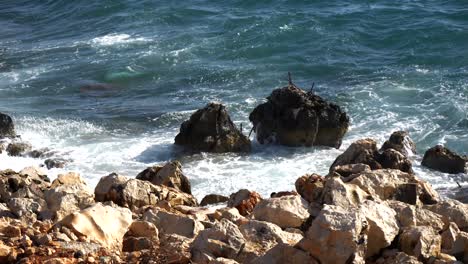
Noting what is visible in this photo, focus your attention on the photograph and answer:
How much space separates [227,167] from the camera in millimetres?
23172

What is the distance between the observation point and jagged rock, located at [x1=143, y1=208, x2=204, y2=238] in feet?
38.1

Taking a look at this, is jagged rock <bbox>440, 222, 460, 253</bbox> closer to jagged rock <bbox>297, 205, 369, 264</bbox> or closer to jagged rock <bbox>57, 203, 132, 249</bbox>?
jagged rock <bbox>297, 205, 369, 264</bbox>

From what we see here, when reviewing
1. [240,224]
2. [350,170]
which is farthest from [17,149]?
[240,224]

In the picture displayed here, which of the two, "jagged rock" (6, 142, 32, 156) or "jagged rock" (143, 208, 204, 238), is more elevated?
"jagged rock" (143, 208, 204, 238)

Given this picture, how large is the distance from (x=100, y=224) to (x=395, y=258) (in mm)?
4051

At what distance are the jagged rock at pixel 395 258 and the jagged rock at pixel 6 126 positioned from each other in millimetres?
18491

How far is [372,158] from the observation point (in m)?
19.7

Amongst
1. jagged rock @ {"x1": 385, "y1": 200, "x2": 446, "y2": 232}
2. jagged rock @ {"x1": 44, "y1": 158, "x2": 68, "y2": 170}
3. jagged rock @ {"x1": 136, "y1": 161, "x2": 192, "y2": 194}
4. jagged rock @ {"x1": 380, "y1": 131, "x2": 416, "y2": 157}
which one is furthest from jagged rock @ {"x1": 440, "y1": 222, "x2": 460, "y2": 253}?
jagged rock @ {"x1": 44, "y1": 158, "x2": 68, "y2": 170}

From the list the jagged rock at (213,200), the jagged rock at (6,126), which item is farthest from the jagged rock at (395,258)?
the jagged rock at (6,126)

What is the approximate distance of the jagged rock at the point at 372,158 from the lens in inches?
772

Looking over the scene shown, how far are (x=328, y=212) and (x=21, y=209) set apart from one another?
229 inches

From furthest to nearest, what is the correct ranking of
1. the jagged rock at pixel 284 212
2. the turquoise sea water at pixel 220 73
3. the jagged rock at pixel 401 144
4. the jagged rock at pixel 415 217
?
1. the turquoise sea water at pixel 220 73
2. the jagged rock at pixel 401 144
3. the jagged rock at pixel 284 212
4. the jagged rock at pixel 415 217

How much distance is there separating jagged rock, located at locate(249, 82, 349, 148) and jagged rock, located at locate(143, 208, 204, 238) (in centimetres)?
1260

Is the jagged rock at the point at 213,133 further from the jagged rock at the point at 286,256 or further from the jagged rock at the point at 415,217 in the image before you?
the jagged rock at the point at 286,256
